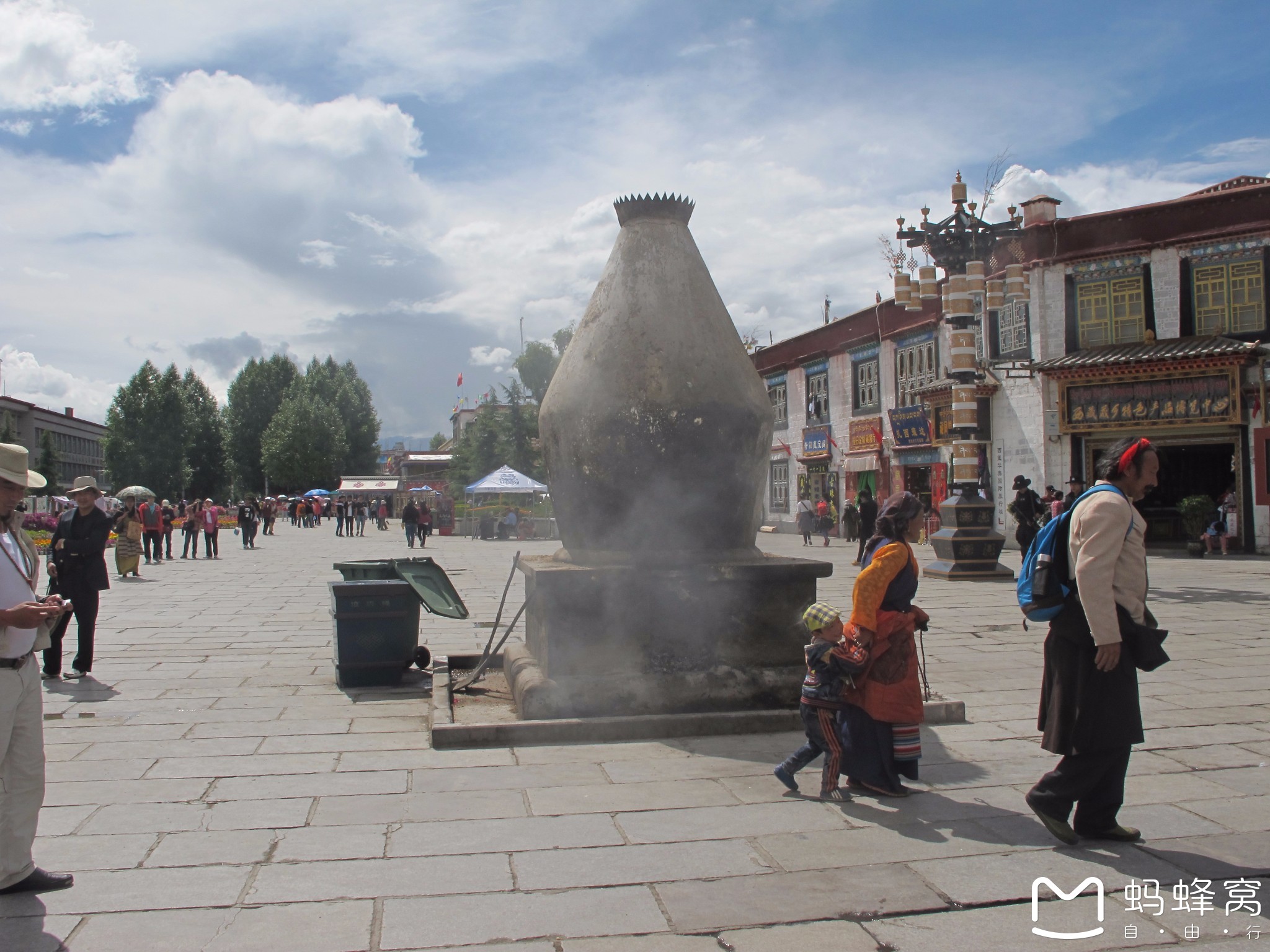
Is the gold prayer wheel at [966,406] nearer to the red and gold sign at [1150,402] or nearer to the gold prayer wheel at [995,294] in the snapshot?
the gold prayer wheel at [995,294]

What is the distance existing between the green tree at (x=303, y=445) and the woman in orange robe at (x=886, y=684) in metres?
61.5

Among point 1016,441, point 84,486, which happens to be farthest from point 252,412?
point 84,486

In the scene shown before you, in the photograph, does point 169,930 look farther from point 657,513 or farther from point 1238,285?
point 1238,285

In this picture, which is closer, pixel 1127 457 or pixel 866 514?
pixel 1127 457

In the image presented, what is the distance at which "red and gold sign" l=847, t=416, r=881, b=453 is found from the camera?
29031 mm

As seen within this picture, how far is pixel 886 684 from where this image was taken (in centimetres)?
454

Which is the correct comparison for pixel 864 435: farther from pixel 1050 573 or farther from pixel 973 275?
pixel 1050 573

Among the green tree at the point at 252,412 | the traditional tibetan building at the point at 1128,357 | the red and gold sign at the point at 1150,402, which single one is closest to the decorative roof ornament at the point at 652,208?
the traditional tibetan building at the point at 1128,357

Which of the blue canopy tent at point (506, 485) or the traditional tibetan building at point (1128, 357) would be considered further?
the blue canopy tent at point (506, 485)

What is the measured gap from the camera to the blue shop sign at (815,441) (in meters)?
32.2

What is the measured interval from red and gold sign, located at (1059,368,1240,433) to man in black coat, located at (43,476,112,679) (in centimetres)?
1976

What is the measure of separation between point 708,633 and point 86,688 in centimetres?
483

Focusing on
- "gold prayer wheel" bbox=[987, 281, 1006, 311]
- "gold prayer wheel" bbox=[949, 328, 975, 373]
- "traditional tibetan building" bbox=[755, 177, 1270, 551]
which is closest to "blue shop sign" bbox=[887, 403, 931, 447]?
"traditional tibetan building" bbox=[755, 177, 1270, 551]

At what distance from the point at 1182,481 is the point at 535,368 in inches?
1246
